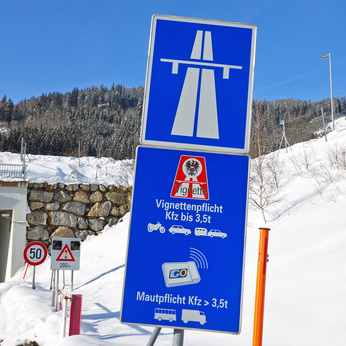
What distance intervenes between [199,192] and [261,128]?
1880 centimetres

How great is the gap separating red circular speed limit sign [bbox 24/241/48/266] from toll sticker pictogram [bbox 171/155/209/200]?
439 inches

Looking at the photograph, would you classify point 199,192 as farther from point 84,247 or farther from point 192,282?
point 84,247

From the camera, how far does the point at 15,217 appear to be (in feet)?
68.2

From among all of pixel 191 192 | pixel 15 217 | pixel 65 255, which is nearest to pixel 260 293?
pixel 191 192

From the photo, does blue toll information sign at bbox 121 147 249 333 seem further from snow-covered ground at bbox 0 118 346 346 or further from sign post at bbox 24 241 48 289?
sign post at bbox 24 241 48 289

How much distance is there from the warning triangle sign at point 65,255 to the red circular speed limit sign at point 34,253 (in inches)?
69.4

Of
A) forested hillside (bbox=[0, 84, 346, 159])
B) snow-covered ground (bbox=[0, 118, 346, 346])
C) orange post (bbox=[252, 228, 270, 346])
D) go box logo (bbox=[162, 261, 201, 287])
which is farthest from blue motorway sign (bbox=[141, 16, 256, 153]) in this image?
forested hillside (bbox=[0, 84, 346, 159])

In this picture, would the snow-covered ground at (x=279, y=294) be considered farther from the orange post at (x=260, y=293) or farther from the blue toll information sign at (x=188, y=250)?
the blue toll information sign at (x=188, y=250)

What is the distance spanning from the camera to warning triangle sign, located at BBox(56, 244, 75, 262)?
423 inches

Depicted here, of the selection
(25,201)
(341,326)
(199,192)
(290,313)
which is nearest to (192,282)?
(199,192)

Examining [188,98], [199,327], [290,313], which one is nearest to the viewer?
[199,327]

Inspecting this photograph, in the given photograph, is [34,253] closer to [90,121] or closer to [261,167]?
[261,167]

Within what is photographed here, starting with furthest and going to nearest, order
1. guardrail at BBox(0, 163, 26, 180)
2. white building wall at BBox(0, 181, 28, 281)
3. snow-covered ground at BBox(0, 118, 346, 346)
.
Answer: guardrail at BBox(0, 163, 26, 180) → white building wall at BBox(0, 181, 28, 281) → snow-covered ground at BBox(0, 118, 346, 346)

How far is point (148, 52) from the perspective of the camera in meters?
2.28
